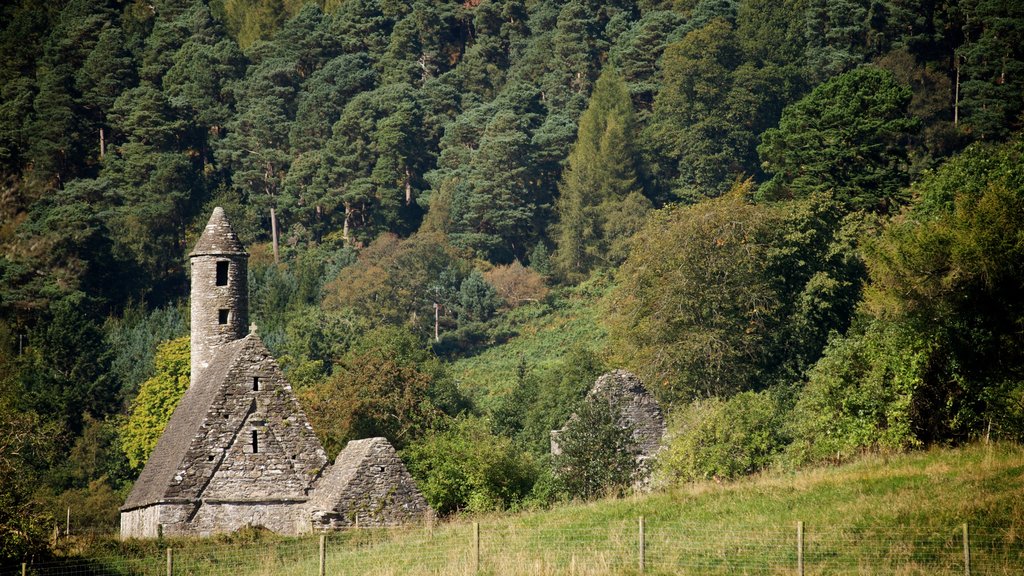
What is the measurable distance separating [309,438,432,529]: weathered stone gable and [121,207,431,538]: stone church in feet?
0.09

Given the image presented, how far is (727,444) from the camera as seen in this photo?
160 ft

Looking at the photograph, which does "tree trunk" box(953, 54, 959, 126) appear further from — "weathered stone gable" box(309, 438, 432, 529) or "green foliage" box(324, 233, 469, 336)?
"weathered stone gable" box(309, 438, 432, 529)

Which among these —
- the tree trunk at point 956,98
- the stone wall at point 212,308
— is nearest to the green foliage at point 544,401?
the stone wall at point 212,308

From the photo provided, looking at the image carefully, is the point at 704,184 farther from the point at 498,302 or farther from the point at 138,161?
the point at 138,161

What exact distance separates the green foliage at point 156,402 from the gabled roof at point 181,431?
3403 cm

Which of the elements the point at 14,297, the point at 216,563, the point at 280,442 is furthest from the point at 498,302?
the point at 216,563

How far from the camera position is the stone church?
42.0m

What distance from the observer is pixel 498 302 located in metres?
110

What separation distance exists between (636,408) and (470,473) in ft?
28.2

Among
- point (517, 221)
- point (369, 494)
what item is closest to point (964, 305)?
point (369, 494)

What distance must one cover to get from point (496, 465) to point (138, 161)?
278ft

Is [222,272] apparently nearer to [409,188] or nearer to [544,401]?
[544,401]

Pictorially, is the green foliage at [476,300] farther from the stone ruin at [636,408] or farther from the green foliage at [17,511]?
the green foliage at [17,511]

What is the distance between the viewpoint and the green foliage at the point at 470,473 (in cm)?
4688
